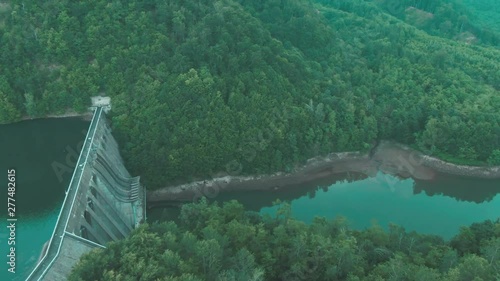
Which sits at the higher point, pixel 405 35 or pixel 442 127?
pixel 405 35

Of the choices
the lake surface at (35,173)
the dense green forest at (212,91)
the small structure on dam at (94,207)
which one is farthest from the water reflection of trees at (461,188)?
the lake surface at (35,173)

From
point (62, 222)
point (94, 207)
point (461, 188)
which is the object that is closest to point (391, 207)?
point (461, 188)

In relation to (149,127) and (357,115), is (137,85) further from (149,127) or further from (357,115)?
(357,115)

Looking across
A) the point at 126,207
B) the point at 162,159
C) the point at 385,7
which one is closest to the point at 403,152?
the point at 162,159

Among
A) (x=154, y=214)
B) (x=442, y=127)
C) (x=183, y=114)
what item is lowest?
(x=154, y=214)

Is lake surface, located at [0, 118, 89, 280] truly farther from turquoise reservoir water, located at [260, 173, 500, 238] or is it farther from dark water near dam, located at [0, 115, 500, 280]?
turquoise reservoir water, located at [260, 173, 500, 238]
